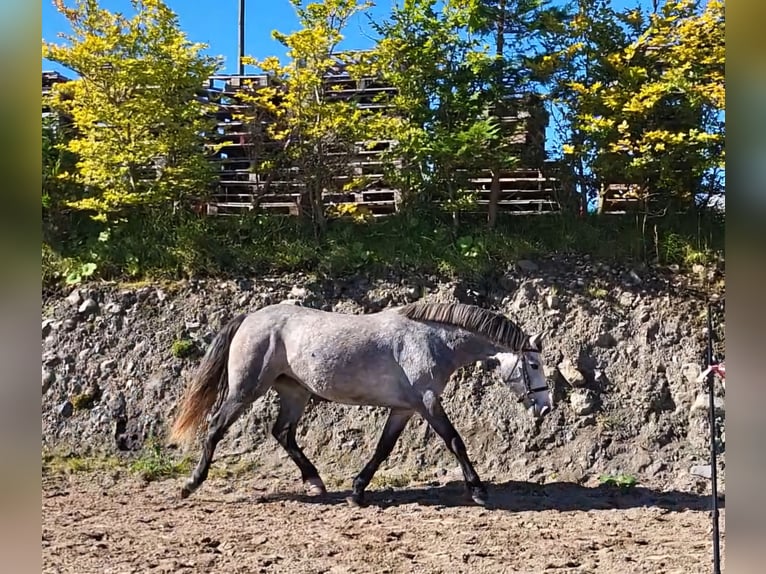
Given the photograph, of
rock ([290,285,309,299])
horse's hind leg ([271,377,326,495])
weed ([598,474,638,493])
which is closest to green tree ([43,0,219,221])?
rock ([290,285,309,299])

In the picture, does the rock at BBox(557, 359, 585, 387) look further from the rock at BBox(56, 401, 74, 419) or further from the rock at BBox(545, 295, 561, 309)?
the rock at BBox(56, 401, 74, 419)

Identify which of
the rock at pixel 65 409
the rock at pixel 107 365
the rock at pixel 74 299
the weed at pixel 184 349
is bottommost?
the rock at pixel 65 409

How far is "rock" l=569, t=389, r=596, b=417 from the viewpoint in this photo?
5.60m

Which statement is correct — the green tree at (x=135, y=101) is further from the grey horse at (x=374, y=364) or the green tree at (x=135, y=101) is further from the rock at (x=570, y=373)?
the rock at (x=570, y=373)

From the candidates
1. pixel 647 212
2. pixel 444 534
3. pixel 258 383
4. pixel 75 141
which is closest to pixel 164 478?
pixel 258 383

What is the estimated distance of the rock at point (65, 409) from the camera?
6.23 m

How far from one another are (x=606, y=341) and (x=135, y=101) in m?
5.11

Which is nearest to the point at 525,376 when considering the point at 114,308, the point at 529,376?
the point at 529,376

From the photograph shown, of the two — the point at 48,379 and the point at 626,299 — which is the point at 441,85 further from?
the point at 48,379

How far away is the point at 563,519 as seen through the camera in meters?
4.28

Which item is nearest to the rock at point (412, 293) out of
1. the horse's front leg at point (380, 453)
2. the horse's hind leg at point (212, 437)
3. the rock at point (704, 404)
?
the horse's front leg at point (380, 453)

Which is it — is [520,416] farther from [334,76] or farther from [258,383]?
[334,76]

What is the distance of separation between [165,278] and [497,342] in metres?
3.91

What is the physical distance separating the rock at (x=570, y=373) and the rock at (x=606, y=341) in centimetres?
33
